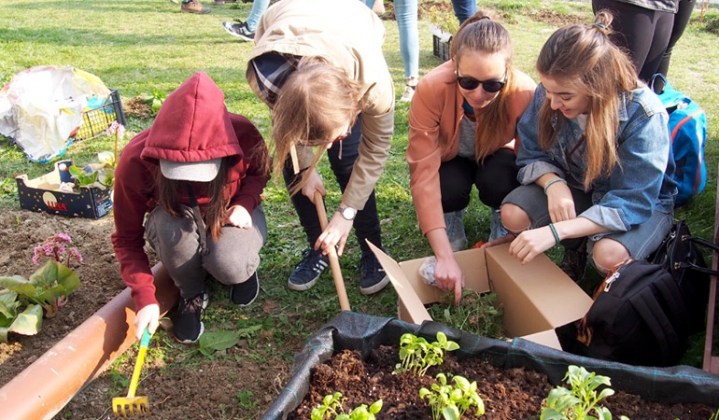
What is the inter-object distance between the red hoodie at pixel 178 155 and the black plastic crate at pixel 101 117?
2135 millimetres

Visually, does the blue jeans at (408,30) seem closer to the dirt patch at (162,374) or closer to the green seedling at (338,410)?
the dirt patch at (162,374)

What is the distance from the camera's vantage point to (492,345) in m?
1.64

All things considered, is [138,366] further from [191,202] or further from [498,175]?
[498,175]

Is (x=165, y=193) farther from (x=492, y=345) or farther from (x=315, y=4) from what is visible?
(x=492, y=345)

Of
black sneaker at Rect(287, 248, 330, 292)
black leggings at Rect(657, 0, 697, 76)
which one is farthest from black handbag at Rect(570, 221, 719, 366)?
black leggings at Rect(657, 0, 697, 76)

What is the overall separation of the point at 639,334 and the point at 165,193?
5.24 ft

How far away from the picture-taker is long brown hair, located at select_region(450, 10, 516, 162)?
6.50 ft

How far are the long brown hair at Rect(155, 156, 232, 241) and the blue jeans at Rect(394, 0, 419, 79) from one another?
8.24 feet

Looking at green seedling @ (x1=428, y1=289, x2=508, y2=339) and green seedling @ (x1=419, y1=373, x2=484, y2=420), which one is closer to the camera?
green seedling @ (x1=419, y1=373, x2=484, y2=420)

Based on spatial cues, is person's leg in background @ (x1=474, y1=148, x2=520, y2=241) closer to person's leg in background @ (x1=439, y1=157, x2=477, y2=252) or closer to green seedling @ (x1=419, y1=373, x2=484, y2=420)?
person's leg in background @ (x1=439, y1=157, x2=477, y2=252)

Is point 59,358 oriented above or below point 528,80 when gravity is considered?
below

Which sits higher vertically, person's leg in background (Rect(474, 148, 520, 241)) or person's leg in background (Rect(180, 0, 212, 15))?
person's leg in background (Rect(474, 148, 520, 241))

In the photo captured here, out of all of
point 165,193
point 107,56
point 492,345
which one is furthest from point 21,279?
point 107,56

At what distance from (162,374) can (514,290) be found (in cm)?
131
